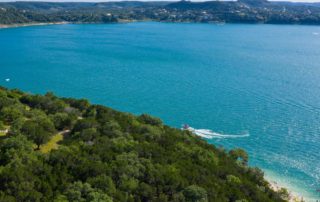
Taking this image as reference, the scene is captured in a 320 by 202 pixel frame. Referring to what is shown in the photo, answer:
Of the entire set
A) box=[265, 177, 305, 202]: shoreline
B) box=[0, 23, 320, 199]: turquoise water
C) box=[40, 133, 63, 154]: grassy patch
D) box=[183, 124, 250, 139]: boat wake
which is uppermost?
box=[40, 133, 63, 154]: grassy patch

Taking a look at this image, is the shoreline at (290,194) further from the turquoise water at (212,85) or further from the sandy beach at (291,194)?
the turquoise water at (212,85)

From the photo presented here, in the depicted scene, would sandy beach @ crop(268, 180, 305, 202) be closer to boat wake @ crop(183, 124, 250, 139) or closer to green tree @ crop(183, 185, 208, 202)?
boat wake @ crop(183, 124, 250, 139)

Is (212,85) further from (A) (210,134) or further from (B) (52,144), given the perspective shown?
(B) (52,144)

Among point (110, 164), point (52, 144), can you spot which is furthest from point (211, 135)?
point (110, 164)

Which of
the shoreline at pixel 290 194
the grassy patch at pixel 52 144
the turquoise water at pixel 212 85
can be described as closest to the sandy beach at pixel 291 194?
the shoreline at pixel 290 194

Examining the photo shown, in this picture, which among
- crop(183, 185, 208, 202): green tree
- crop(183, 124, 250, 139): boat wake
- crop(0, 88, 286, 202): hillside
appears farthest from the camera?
crop(183, 124, 250, 139): boat wake

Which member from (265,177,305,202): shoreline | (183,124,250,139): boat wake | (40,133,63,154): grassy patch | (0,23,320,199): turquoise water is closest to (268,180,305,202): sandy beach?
(265,177,305,202): shoreline
